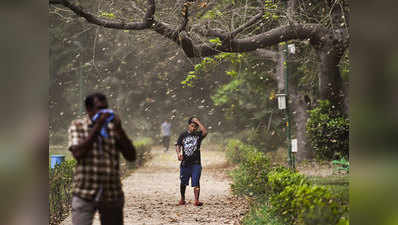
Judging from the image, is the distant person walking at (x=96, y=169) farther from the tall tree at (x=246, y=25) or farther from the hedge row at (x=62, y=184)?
the tall tree at (x=246, y=25)

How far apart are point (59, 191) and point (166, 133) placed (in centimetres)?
177

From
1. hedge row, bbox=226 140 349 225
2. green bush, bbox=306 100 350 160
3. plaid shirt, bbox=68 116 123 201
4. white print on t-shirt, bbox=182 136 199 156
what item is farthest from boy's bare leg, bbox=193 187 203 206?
green bush, bbox=306 100 350 160

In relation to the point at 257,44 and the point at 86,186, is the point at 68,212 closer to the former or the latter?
the point at 86,186

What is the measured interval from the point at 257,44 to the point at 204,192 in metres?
2.31

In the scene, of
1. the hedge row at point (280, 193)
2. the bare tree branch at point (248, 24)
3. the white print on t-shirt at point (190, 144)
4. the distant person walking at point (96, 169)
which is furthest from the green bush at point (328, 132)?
the distant person walking at point (96, 169)

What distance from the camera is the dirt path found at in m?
5.76

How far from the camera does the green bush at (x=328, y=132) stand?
637cm

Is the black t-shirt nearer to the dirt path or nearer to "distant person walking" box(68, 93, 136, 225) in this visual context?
the dirt path

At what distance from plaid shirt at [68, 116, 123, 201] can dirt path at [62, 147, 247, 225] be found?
1.79m

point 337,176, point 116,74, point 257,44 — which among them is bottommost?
point 337,176

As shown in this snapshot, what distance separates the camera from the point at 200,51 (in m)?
6.05

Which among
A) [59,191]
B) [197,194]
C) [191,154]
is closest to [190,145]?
[191,154]
